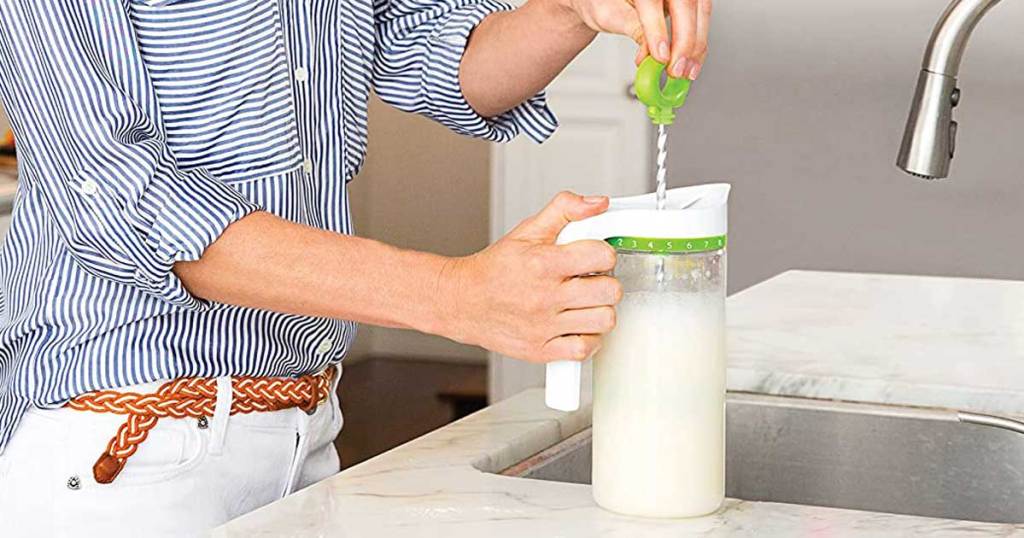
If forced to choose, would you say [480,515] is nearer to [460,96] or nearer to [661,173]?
[661,173]

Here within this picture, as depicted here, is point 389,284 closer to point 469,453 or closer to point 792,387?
point 469,453

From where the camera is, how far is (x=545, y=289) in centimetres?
96

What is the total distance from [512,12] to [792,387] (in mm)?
448

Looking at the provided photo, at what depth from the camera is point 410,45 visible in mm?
1427

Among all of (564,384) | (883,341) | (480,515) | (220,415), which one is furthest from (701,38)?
(883,341)

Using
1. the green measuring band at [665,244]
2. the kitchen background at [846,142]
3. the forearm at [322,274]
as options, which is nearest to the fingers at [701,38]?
the green measuring band at [665,244]

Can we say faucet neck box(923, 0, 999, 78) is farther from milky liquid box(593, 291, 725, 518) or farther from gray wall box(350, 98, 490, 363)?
gray wall box(350, 98, 490, 363)

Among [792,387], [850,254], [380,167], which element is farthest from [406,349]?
[792,387]

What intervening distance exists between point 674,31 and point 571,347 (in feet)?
0.75

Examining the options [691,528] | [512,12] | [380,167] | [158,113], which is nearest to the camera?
[691,528]

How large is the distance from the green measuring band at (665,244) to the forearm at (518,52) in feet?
1.16

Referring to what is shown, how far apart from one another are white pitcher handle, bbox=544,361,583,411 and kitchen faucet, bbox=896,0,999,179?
1.00 ft

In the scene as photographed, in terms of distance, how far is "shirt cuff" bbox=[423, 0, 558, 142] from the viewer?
4.63 ft

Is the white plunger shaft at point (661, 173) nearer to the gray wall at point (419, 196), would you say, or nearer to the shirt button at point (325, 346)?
the shirt button at point (325, 346)
